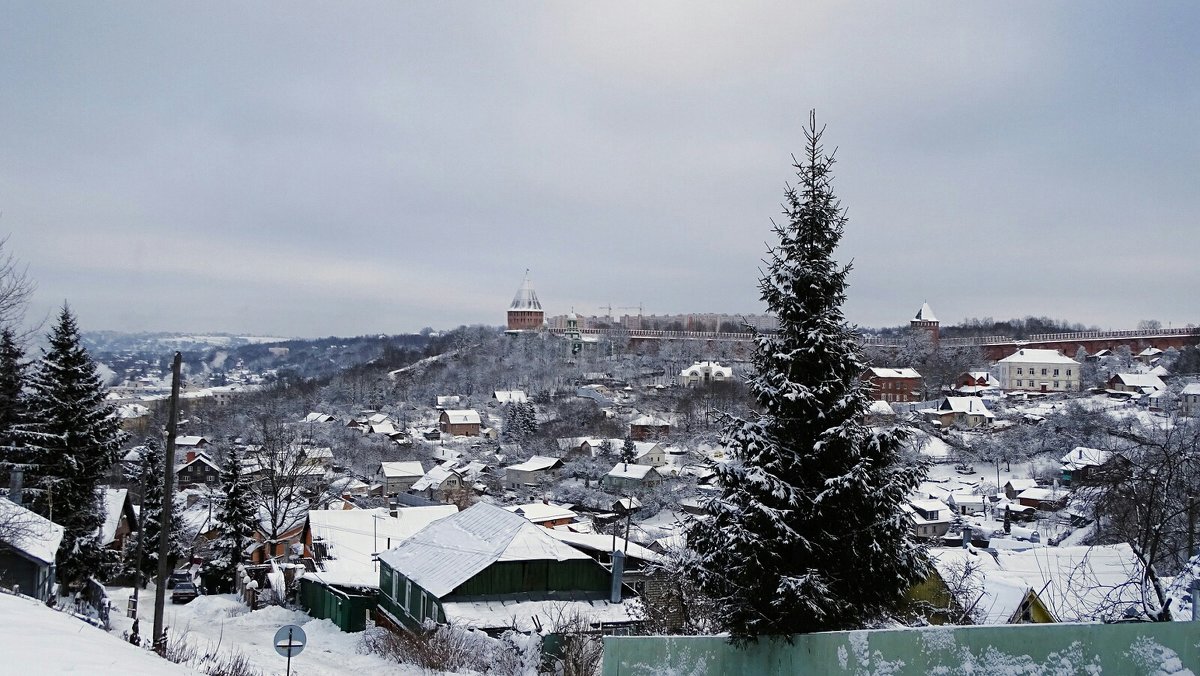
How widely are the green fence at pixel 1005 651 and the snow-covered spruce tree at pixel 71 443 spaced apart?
18.0 meters

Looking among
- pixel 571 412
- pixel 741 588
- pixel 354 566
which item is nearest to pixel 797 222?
pixel 741 588

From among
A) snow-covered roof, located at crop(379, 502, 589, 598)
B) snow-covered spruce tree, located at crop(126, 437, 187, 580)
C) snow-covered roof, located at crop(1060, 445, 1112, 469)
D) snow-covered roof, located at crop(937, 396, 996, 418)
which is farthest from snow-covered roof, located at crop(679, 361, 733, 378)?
snow-covered roof, located at crop(379, 502, 589, 598)

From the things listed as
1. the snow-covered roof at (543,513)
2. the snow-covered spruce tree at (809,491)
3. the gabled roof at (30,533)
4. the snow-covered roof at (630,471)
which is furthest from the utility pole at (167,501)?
the snow-covered roof at (630,471)

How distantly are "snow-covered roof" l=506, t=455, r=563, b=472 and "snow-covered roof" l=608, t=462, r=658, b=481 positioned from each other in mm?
5213

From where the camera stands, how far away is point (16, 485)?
55.5 ft

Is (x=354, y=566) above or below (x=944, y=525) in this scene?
above

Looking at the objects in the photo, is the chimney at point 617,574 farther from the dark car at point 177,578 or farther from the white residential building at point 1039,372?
the white residential building at point 1039,372

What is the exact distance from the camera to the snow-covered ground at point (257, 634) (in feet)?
42.1

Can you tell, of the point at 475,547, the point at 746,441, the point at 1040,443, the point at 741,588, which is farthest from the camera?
the point at 1040,443

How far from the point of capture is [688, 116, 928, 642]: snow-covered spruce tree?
6973 millimetres

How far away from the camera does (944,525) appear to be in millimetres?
42875

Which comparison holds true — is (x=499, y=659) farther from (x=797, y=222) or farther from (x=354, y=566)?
(x=354, y=566)

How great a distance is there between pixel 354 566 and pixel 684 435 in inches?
2166

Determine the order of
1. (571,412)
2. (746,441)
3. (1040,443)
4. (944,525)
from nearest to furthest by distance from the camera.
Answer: (746,441)
(944,525)
(1040,443)
(571,412)
